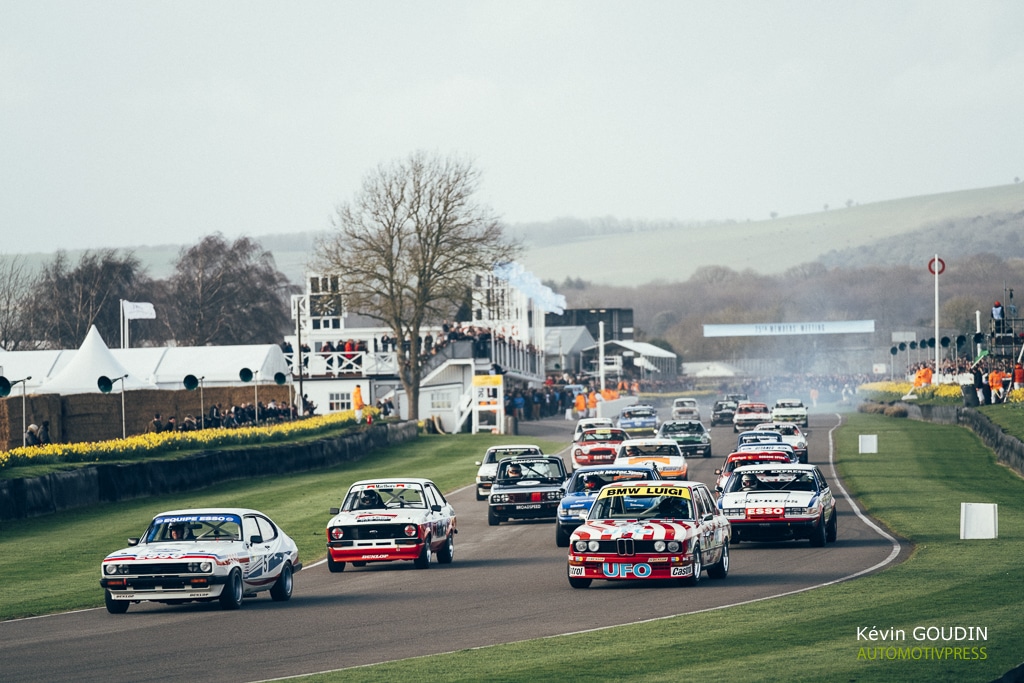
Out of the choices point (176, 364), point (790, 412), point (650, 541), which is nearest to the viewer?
point (650, 541)

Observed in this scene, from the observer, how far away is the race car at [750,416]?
59.5 meters

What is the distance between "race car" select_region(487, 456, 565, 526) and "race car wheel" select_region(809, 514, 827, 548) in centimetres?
724

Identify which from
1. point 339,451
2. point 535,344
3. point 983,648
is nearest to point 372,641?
point 983,648

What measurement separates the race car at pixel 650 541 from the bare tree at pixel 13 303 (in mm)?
91954

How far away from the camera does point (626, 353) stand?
17512 cm

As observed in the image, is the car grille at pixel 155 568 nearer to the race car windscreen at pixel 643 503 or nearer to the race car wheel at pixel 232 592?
the race car wheel at pixel 232 592

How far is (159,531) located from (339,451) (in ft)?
100

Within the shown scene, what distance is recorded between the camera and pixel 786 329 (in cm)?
15150

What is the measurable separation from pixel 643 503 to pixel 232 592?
582cm

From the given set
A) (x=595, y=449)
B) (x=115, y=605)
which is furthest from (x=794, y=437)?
(x=115, y=605)

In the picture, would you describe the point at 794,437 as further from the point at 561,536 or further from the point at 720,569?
the point at 720,569

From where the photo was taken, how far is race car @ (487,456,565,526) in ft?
97.9

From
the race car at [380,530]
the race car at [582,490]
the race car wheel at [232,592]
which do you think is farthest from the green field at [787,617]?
the race car at [582,490]

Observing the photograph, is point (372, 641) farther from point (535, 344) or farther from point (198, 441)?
point (535, 344)
